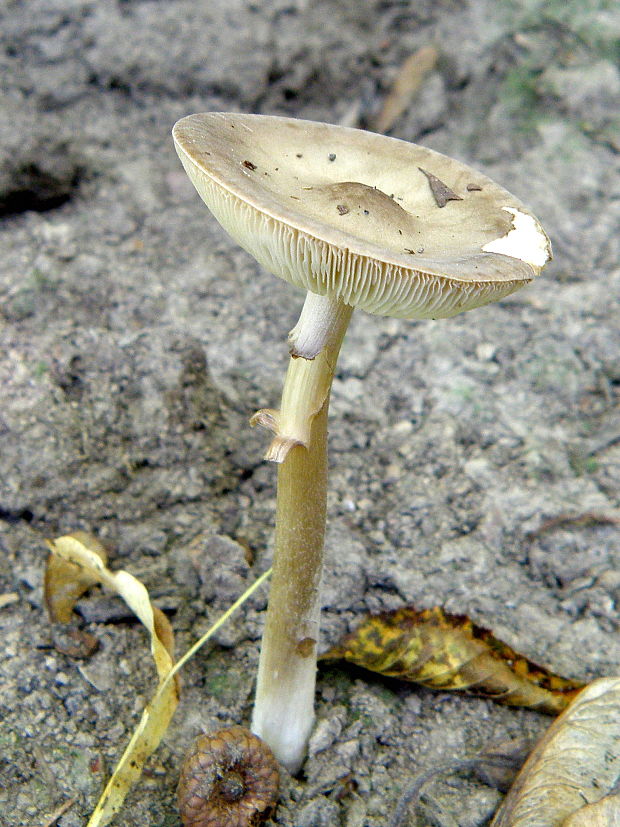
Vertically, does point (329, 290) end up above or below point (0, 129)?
above

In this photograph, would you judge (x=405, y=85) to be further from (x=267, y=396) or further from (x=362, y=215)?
(x=362, y=215)

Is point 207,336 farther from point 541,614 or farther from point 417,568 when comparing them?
point 541,614

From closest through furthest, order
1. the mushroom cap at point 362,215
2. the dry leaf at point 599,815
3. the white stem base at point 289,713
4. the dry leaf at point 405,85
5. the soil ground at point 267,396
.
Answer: the mushroom cap at point 362,215 < the dry leaf at point 599,815 < the white stem base at point 289,713 < the soil ground at point 267,396 < the dry leaf at point 405,85

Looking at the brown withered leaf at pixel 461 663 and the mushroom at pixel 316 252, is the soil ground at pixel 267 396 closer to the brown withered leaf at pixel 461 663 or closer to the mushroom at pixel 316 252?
the brown withered leaf at pixel 461 663

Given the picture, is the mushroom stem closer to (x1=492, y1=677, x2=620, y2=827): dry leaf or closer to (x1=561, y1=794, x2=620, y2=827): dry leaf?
(x1=492, y1=677, x2=620, y2=827): dry leaf

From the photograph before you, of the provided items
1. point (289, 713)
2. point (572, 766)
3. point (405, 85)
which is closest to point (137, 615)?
point (289, 713)

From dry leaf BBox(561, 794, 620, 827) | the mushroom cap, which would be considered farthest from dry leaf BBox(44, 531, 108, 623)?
dry leaf BBox(561, 794, 620, 827)

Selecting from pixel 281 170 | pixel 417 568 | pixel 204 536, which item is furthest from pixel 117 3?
pixel 417 568

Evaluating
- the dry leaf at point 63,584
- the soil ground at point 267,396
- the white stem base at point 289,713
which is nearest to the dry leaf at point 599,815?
the soil ground at point 267,396
